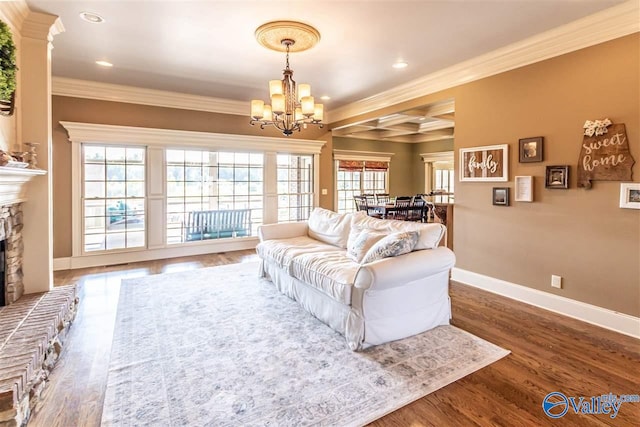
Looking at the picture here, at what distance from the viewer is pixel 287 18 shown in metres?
2.96

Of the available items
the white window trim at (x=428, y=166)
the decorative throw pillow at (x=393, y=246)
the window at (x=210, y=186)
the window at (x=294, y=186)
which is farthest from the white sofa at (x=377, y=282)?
the white window trim at (x=428, y=166)

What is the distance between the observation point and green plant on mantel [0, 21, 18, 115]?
92.4 inches

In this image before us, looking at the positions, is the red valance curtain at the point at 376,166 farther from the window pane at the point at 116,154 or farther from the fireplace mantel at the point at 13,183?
the fireplace mantel at the point at 13,183

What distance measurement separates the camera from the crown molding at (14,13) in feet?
8.36

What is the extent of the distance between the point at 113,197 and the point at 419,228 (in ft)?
16.2

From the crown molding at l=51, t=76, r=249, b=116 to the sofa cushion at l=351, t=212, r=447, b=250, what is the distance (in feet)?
12.5

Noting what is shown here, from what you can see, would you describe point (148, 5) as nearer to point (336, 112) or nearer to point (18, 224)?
point (18, 224)

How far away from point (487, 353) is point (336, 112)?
5.36m

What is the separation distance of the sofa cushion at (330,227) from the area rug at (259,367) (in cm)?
100

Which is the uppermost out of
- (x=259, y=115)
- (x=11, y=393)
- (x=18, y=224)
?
(x=259, y=115)

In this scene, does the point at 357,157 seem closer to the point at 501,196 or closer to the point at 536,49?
the point at 501,196

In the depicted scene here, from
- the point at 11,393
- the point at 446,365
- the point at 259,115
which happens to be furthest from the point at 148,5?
the point at 446,365

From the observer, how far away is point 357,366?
2.30 m

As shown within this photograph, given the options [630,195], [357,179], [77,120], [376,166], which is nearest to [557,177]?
[630,195]
